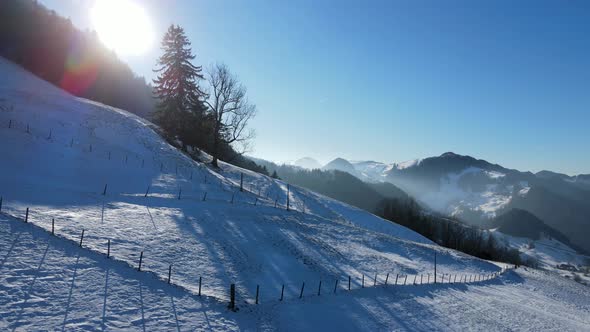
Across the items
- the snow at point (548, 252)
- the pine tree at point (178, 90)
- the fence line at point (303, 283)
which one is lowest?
the snow at point (548, 252)

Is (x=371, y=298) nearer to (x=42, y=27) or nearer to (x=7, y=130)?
(x=7, y=130)

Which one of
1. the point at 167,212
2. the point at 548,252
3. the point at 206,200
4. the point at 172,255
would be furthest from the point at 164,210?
the point at 548,252

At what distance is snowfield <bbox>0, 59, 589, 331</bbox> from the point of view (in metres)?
13.4

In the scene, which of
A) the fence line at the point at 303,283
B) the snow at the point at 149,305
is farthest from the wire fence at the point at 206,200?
the snow at the point at 149,305

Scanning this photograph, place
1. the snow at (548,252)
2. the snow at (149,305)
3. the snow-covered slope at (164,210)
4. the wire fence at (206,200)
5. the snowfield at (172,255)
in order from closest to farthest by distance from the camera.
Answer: the snow at (149,305) < the snowfield at (172,255) < the wire fence at (206,200) < the snow-covered slope at (164,210) < the snow at (548,252)

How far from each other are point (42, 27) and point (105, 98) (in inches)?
1137

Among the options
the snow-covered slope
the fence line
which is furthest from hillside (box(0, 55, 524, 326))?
the fence line

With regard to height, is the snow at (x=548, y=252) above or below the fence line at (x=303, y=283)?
below

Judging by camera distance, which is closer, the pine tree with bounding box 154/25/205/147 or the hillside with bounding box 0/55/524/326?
the hillside with bounding box 0/55/524/326

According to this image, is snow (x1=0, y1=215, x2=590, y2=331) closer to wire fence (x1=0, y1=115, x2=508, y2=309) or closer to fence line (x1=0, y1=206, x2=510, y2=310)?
fence line (x1=0, y1=206, x2=510, y2=310)

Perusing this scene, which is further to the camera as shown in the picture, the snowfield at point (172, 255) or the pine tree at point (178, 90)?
the pine tree at point (178, 90)

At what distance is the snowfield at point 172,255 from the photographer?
13445 mm

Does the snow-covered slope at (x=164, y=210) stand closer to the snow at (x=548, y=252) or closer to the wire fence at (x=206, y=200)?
the wire fence at (x=206, y=200)

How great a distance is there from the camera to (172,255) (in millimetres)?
19172
